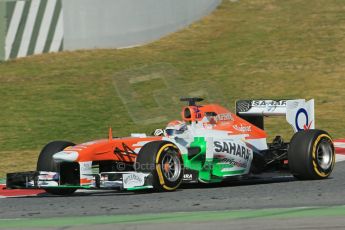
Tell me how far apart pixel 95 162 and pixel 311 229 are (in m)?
4.51

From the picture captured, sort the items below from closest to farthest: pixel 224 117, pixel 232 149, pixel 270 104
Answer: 1. pixel 232 149
2. pixel 224 117
3. pixel 270 104

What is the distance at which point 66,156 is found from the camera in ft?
38.6

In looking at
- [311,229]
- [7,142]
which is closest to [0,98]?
[7,142]

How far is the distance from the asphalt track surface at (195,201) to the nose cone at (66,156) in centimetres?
49

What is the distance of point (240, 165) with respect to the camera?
12.7m

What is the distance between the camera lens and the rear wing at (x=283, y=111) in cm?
1342

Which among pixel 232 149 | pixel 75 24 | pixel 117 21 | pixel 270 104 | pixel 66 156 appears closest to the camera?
pixel 66 156

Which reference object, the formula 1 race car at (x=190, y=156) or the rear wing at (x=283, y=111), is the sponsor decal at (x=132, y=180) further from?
the rear wing at (x=283, y=111)

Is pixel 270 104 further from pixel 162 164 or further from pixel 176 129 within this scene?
pixel 162 164

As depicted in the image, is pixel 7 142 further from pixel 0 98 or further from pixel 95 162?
pixel 95 162

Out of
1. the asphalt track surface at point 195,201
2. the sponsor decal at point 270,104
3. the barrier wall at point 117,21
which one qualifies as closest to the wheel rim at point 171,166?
the asphalt track surface at point 195,201

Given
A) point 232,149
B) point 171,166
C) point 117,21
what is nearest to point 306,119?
point 232,149

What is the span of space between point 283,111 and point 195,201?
323cm

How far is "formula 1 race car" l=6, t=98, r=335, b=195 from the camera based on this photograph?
1164 centimetres
